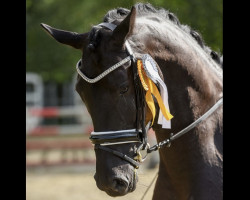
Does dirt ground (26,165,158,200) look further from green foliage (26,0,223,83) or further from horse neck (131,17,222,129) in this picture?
A: green foliage (26,0,223,83)

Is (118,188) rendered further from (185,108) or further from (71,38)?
(71,38)

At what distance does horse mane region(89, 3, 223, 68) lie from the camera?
3.00 metres

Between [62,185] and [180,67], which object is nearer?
[180,67]

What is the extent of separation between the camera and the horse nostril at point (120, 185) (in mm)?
2745

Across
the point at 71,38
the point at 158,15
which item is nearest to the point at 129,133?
the point at 71,38

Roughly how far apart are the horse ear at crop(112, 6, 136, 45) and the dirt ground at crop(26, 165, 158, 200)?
3605mm

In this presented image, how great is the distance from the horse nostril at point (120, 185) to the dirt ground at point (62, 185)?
11.3ft

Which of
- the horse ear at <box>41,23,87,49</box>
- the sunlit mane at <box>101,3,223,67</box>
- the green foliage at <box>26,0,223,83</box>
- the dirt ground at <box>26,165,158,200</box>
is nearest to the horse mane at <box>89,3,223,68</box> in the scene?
the sunlit mane at <box>101,3,223,67</box>

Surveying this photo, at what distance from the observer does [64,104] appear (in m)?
23.2

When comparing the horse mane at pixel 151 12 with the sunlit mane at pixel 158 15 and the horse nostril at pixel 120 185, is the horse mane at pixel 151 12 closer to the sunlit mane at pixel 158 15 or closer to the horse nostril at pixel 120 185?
the sunlit mane at pixel 158 15

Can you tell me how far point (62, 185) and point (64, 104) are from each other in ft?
47.8
